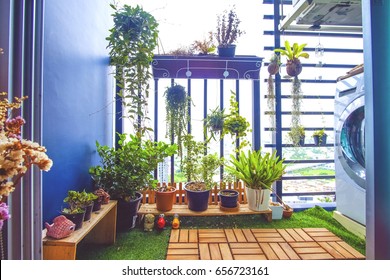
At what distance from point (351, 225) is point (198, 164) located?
149cm

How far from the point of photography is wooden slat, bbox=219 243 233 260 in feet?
4.48

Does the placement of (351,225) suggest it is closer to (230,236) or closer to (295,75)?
(230,236)

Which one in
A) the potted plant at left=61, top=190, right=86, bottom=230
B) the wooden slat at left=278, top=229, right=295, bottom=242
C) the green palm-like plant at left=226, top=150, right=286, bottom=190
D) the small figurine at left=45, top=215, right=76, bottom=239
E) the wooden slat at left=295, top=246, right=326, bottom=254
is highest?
the green palm-like plant at left=226, top=150, right=286, bottom=190

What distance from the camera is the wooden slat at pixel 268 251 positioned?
4.50 ft

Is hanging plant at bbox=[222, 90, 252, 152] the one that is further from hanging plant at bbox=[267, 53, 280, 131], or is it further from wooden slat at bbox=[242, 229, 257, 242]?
wooden slat at bbox=[242, 229, 257, 242]

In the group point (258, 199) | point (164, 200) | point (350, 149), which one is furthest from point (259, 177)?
point (164, 200)

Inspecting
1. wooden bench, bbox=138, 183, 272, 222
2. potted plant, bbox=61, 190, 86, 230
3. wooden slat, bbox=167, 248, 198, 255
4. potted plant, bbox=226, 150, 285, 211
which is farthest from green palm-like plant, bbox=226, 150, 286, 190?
potted plant, bbox=61, 190, 86, 230

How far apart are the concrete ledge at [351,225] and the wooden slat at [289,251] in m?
0.67

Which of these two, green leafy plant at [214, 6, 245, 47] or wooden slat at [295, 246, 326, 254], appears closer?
wooden slat at [295, 246, 326, 254]

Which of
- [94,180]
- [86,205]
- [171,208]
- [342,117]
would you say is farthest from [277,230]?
[94,180]

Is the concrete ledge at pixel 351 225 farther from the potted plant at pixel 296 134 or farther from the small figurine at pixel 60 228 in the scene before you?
the small figurine at pixel 60 228

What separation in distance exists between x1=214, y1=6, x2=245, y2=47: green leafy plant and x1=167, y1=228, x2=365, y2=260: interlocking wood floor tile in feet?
6.44

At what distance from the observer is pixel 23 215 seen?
815 millimetres

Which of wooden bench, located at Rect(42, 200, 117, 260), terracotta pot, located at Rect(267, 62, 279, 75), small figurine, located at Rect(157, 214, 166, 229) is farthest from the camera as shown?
terracotta pot, located at Rect(267, 62, 279, 75)
